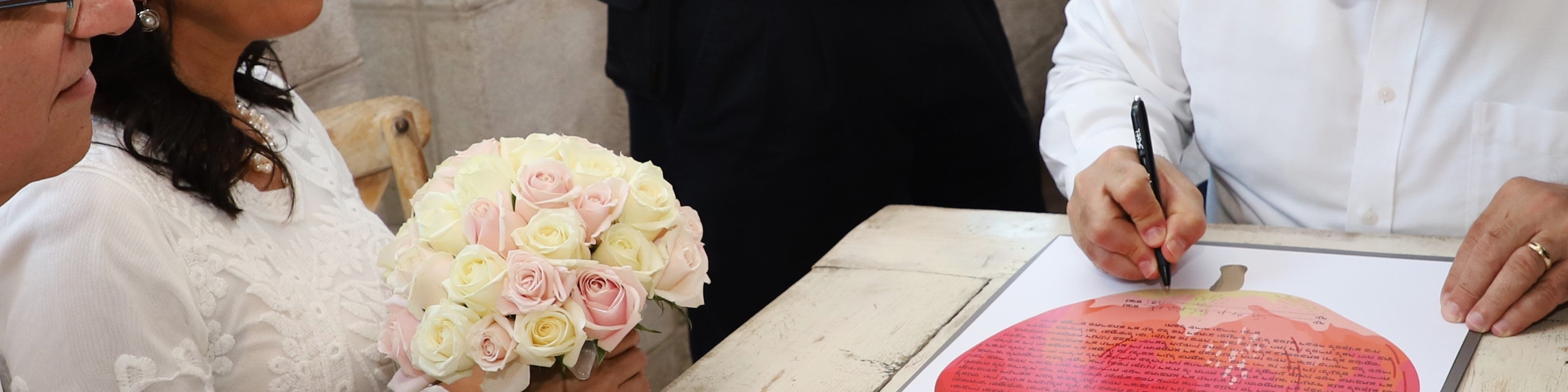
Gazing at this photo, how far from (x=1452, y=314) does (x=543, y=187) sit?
0.78 meters

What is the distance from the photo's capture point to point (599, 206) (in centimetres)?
92

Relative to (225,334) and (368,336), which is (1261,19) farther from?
(225,334)

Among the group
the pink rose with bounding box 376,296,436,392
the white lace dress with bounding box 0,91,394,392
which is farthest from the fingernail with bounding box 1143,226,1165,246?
the white lace dress with bounding box 0,91,394,392

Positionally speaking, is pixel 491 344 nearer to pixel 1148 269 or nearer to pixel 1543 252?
pixel 1148 269

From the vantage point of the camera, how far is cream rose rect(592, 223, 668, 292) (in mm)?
928

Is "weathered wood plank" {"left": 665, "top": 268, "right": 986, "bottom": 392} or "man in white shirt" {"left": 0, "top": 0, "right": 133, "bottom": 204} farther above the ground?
"man in white shirt" {"left": 0, "top": 0, "right": 133, "bottom": 204}

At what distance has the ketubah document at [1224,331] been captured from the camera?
934mm

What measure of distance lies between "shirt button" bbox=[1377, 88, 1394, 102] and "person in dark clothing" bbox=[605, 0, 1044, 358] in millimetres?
867

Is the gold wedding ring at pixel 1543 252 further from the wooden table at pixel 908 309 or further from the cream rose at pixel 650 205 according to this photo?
the cream rose at pixel 650 205

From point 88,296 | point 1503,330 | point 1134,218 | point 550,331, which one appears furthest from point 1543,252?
point 88,296

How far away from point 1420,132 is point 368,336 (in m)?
1.17

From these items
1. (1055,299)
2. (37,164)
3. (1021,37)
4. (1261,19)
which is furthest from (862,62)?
(1021,37)

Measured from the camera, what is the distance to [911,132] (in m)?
2.14

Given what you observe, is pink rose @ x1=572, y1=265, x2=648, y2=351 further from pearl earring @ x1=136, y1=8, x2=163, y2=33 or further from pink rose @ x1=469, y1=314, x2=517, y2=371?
pearl earring @ x1=136, y1=8, x2=163, y2=33
